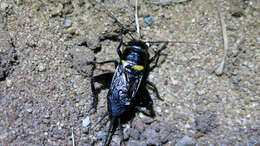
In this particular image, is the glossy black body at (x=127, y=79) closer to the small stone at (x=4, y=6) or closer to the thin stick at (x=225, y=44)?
the thin stick at (x=225, y=44)

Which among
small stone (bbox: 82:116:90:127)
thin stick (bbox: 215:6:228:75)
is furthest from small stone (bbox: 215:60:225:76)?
small stone (bbox: 82:116:90:127)

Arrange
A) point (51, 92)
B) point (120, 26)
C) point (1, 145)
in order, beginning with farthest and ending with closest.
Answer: point (120, 26)
point (51, 92)
point (1, 145)

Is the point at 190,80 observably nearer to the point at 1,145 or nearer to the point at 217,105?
the point at 217,105

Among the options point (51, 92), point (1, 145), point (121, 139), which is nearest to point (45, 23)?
point (51, 92)

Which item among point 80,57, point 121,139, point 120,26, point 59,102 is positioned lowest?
point 121,139

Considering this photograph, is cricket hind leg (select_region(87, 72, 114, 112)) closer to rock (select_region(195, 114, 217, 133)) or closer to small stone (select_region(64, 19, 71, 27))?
small stone (select_region(64, 19, 71, 27))

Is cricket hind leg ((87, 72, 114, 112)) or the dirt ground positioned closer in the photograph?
the dirt ground

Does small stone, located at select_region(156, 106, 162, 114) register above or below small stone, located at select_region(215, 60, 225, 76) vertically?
below
